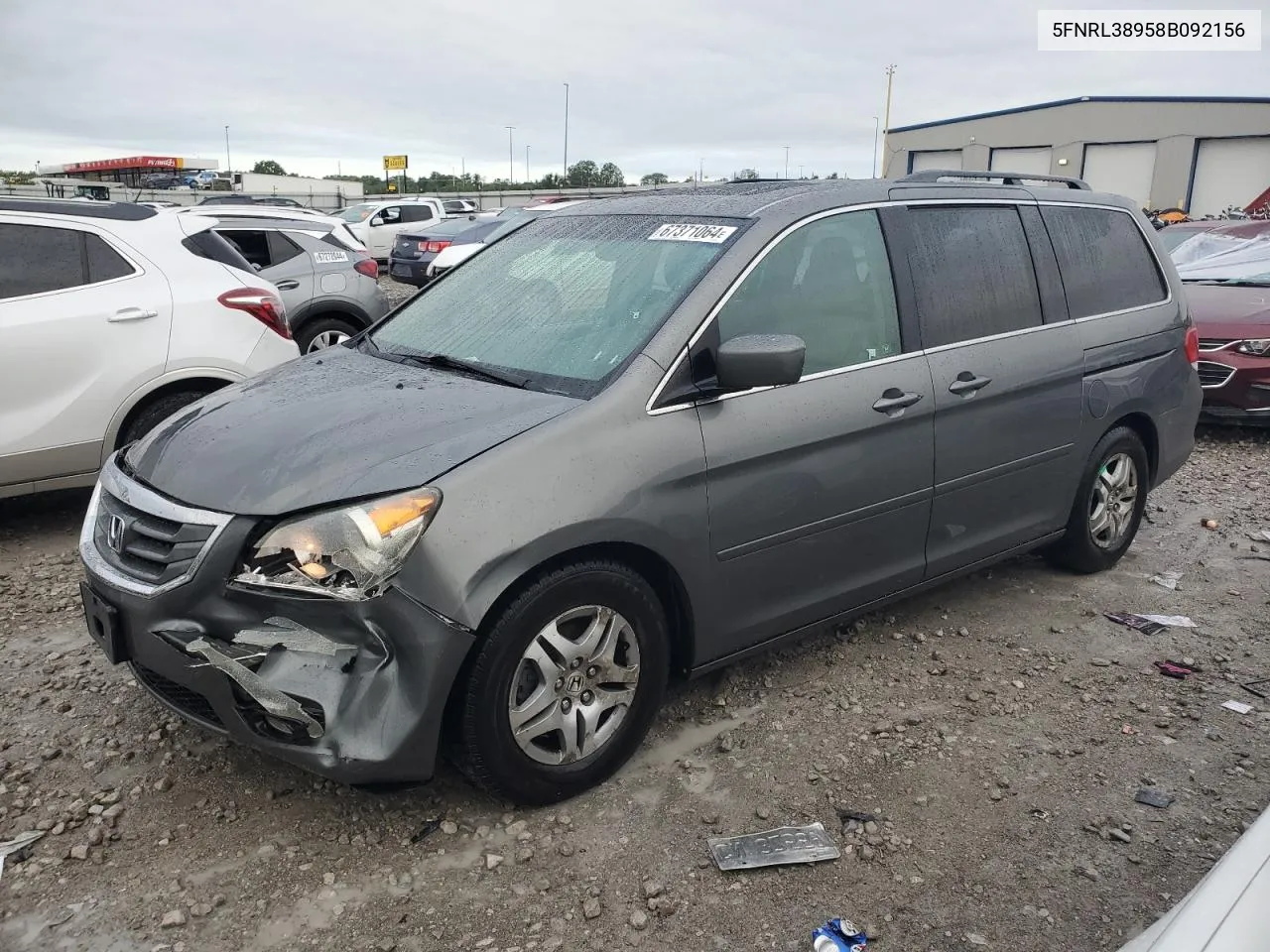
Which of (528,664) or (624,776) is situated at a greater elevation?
(528,664)

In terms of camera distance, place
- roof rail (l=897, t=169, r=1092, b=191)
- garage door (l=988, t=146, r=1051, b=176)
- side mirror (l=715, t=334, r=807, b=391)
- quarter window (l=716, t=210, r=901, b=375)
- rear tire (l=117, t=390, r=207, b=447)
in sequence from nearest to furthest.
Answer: side mirror (l=715, t=334, r=807, b=391), quarter window (l=716, t=210, r=901, b=375), roof rail (l=897, t=169, r=1092, b=191), rear tire (l=117, t=390, r=207, b=447), garage door (l=988, t=146, r=1051, b=176)

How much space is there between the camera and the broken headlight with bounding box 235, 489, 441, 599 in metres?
2.65

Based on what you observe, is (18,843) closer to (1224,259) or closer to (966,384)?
(966,384)

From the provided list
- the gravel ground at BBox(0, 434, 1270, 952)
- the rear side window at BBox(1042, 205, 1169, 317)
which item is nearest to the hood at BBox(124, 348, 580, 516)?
the gravel ground at BBox(0, 434, 1270, 952)

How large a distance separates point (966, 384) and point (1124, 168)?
1544 inches

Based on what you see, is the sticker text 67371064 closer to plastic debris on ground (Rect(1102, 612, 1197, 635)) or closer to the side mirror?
the side mirror

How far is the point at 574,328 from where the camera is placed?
3.46 m

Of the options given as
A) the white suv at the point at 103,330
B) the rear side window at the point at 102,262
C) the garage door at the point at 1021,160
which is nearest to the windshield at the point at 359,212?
the white suv at the point at 103,330

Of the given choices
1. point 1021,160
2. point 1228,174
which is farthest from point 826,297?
point 1021,160

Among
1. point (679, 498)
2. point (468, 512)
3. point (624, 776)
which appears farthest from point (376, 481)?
point (624, 776)

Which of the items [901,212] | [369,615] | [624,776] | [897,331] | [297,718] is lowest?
[624,776]

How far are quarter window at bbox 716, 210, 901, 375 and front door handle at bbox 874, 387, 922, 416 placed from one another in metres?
0.14

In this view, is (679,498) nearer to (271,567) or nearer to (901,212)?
(271,567)

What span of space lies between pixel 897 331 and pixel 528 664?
6.22ft
